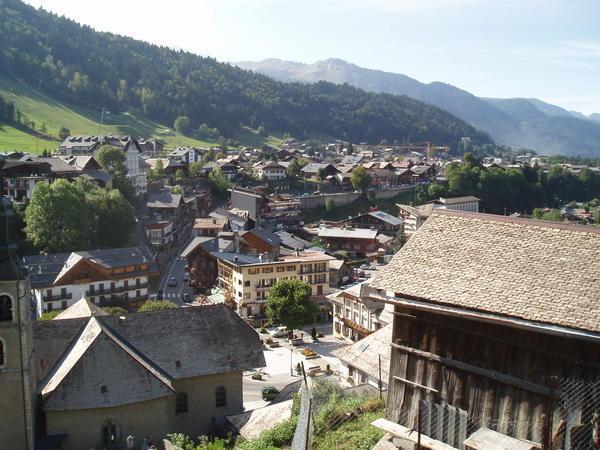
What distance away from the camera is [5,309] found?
79.2 ft

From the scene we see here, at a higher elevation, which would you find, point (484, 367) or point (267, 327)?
point (484, 367)

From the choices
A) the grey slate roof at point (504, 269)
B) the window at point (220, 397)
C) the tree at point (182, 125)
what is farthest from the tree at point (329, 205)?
the grey slate roof at point (504, 269)

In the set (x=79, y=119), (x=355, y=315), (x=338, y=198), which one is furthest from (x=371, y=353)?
(x=79, y=119)

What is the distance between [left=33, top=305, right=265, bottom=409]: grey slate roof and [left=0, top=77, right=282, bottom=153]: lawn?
319 ft

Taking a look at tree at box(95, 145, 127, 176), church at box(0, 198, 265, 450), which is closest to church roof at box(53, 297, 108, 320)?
church at box(0, 198, 265, 450)

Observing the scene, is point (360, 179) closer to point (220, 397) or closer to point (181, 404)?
point (220, 397)

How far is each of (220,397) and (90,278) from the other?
77.8 ft

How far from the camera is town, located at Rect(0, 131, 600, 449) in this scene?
12.9 metres

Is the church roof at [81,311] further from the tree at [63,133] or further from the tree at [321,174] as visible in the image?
the tree at [63,133]

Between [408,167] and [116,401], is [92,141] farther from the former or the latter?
[116,401]

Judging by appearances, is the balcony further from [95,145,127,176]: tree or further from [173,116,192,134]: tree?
[173,116,192,134]: tree

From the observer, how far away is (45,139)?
119 m

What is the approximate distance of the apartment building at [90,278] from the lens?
48188mm

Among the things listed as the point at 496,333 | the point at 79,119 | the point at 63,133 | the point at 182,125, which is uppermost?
the point at 496,333
